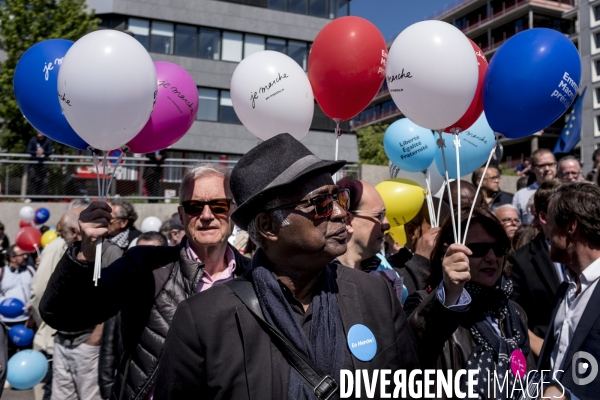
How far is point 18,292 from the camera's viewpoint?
7.26 m

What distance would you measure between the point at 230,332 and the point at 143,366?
0.87m

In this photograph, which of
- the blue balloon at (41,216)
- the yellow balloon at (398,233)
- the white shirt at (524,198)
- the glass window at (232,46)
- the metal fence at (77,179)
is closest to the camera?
Answer: the yellow balloon at (398,233)

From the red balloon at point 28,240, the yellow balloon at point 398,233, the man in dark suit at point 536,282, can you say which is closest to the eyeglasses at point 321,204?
the man in dark suit at point 536,282

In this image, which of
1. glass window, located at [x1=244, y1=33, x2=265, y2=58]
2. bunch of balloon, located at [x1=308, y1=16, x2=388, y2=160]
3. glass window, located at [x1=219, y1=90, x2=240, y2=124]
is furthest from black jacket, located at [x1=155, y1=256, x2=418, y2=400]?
glass window, located at [x1=244, y1=33, x2=265, y2=58]

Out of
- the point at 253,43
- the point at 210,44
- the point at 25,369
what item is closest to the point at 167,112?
the point at 25,369

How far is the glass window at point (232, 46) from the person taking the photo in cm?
2623

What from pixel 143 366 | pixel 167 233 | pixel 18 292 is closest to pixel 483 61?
pixel 143 366

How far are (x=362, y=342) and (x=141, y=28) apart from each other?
25.6m

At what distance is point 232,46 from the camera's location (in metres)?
26.4

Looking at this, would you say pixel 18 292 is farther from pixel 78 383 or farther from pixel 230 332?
pixel 230 332

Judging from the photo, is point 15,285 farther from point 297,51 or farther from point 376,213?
point 297,51

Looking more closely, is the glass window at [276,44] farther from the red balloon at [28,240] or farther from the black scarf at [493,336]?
the black scarf at [493,336]

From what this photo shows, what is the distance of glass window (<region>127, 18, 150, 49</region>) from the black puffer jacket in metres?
24.1

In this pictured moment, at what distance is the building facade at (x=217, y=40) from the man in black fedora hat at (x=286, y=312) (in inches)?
880
